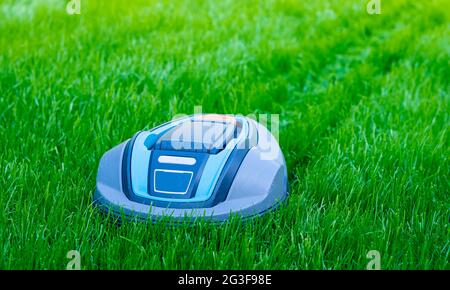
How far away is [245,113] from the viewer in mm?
3301

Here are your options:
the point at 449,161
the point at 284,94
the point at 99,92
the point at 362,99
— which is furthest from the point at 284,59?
the point at 449,161

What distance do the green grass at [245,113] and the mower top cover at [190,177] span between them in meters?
0.06

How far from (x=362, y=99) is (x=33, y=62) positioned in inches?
78.3

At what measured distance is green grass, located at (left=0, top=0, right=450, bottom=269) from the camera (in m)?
2.05

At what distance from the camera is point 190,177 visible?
2.10 m

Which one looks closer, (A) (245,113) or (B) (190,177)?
(B) (190,177)

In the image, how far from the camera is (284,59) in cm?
416

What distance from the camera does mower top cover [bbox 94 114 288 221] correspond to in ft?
6.80

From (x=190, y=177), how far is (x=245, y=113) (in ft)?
4.11

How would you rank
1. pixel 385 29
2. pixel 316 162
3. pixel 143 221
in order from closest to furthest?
pixel 143 221 → pixel 316 162 → pixel 385 29

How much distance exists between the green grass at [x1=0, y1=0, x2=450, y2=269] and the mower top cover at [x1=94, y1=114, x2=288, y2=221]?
6 cm

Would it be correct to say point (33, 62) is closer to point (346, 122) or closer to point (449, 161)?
point (346, 122)

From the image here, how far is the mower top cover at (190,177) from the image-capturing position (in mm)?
2072
